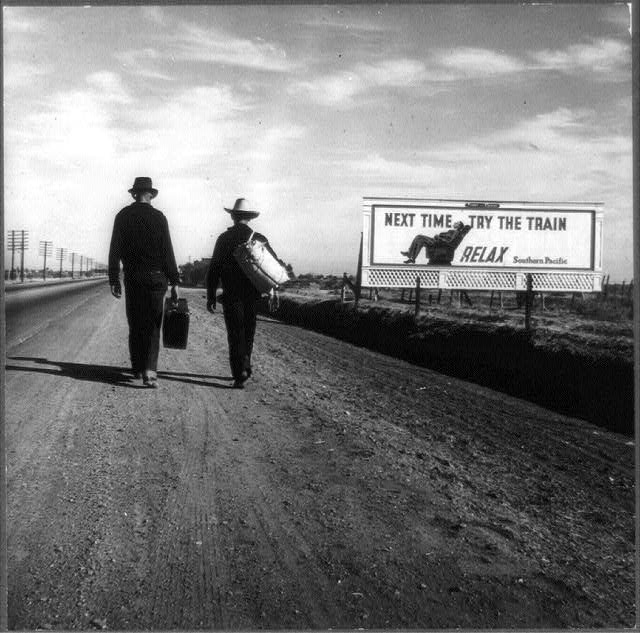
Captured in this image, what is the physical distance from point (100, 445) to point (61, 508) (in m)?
0.97

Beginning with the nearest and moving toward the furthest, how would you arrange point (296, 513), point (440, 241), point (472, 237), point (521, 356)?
point (296, 513), point (521, 356), point (472, 237), point (440, 241)

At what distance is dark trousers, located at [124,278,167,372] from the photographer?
6.04 metres

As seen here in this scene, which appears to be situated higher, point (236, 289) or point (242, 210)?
point (242, 210)

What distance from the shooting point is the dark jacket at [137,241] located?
6070mm

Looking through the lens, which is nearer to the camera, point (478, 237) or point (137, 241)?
point (137, 241)

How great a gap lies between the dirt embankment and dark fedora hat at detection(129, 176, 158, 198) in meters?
5.39

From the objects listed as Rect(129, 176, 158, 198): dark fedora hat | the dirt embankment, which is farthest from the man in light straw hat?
the dirt embankment

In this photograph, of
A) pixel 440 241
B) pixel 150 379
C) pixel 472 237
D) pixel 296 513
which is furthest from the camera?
pixel 440 241

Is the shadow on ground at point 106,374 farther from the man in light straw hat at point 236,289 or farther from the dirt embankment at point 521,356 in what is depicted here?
the dirt embankment at point 521,356

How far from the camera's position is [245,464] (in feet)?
13.2

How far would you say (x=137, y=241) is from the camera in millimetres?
6105

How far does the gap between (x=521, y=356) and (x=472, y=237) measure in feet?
28.6

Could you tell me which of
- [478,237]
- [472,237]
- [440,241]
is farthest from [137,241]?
[440,241]

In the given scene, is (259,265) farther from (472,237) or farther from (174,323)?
(472,237)
